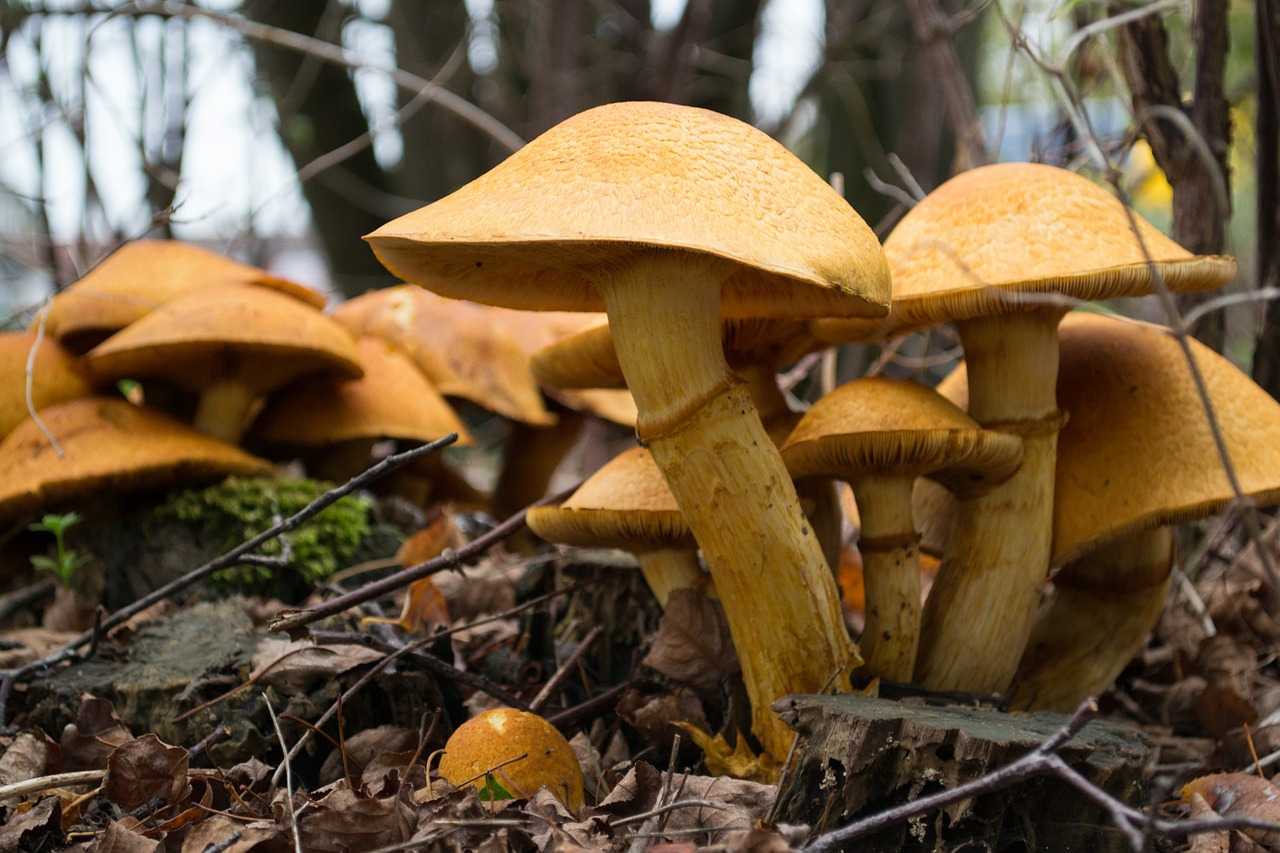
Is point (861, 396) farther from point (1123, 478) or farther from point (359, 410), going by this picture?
point (359, 410)

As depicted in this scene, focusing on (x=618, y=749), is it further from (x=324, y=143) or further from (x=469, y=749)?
(x=324, y=143)

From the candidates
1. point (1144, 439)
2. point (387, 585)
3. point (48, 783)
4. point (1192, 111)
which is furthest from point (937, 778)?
point (1192, 111)

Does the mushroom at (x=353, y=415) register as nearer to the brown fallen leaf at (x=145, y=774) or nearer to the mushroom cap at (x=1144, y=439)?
the brown fallen leaf at (x=145, y=774)

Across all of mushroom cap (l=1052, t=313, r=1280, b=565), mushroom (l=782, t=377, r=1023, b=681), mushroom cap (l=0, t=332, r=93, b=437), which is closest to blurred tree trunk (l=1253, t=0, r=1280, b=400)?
mushroom cap (l=1052, t=313, r=1280, b=565)

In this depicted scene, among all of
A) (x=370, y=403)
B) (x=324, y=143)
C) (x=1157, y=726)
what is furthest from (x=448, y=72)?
(x=324, y=143)

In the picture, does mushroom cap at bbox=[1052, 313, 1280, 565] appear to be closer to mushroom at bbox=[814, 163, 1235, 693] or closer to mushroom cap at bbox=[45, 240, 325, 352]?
mushroom at bbox=[814, 163, 1235, 693]

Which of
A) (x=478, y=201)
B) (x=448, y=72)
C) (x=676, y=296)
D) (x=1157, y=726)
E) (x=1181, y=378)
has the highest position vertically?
(x=448, y=72)
